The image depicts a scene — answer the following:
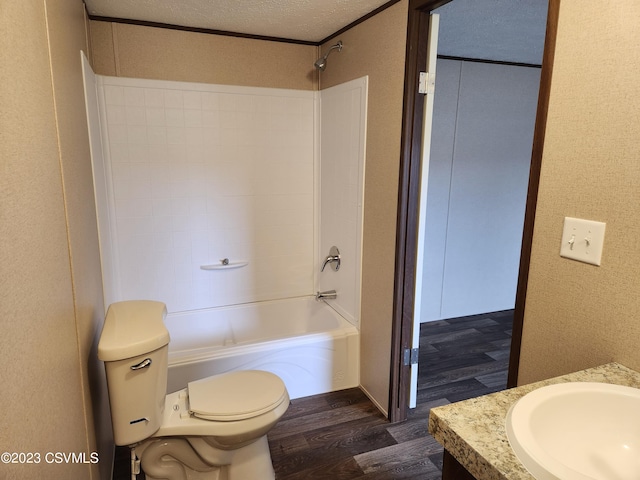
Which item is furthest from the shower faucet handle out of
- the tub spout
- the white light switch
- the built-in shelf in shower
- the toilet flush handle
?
the white light switch

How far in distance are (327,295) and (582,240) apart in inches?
78.4

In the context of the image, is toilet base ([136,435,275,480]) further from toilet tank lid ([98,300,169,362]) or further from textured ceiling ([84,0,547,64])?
textured ceiling ([84,0,547,64])

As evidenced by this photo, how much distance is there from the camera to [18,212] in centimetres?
79

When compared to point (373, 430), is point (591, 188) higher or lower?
higher

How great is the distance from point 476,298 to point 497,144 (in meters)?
1.37

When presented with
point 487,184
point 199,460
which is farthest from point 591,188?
point 487,184

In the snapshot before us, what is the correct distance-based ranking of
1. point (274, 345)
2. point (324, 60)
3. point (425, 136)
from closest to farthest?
point (425, 136)
point (274, 345)
point (324, 60)

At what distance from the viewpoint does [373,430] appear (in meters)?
2.30

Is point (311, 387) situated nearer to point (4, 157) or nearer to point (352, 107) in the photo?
point (352, 107)

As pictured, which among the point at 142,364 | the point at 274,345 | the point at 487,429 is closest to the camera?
the point at 487,429

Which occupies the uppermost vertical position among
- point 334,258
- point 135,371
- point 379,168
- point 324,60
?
point 324,60

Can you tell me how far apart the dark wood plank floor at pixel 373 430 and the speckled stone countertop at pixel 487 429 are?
1.20 m

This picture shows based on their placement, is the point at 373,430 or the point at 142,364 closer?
the point at 142,364

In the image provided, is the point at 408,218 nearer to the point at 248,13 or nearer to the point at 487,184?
the point at 248,13
